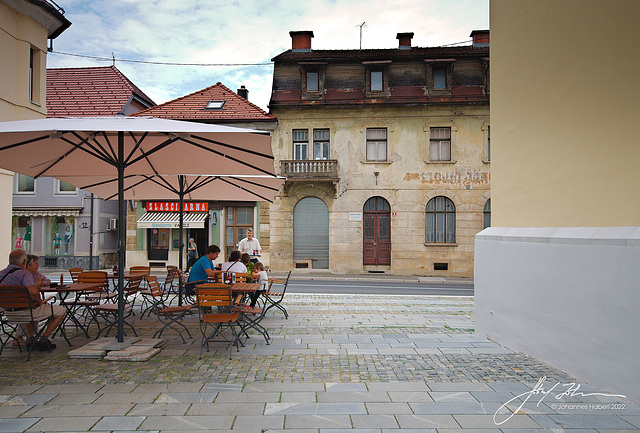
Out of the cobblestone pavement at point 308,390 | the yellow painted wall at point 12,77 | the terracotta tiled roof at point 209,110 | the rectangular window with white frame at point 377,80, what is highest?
the rectangular window with white frame at point 377,80

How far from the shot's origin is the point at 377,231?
2277 cm

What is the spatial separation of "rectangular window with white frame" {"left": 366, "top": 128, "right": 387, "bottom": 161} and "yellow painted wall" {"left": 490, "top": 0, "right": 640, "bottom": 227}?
15137mm

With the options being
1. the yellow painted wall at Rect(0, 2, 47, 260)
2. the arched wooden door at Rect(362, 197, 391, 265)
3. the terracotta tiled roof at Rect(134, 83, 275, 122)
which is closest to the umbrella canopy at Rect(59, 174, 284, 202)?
the yellow painted wall at Rect(0, 2, 47, 260)

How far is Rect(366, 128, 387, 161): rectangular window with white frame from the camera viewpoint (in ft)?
75.4

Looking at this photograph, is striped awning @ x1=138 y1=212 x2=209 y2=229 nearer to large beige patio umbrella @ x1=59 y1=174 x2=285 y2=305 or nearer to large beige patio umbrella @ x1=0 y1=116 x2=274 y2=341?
large beige patio umbrella @ x1=59 y1=174 x2=285 y2=305

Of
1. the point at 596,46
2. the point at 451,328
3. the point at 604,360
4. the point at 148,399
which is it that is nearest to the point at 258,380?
the point at 148,399

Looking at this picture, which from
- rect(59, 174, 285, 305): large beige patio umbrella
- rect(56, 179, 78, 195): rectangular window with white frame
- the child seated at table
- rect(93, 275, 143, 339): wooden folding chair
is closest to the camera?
rect(93, 275, 143, 339): wooden folding chair

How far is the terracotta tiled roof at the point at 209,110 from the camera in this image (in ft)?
75.7

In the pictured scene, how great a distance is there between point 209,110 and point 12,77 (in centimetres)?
1193

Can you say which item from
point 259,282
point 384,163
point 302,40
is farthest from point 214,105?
point 259,282

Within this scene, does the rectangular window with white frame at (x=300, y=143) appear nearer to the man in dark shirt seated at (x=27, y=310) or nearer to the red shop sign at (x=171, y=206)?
the red shop sign at (x=171, y=206)

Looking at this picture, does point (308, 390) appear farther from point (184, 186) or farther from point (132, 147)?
point (184, 186)

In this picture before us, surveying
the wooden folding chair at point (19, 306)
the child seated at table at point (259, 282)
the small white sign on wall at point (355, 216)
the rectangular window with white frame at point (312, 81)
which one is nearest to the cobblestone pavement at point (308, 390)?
the wooden folding chair at point (19, 306)

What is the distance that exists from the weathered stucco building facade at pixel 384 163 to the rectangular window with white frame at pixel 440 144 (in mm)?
52
